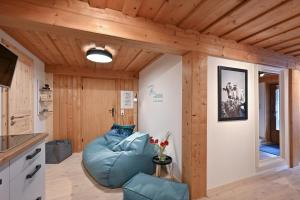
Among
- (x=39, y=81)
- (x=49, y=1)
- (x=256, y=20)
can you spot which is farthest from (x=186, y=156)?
(x=39, y=81)

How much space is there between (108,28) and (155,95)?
6.55 feet

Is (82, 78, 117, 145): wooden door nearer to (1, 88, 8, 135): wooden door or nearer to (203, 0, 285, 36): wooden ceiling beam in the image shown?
(1, 88, 8, 135): wooden door

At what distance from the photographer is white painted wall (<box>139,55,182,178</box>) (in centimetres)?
254

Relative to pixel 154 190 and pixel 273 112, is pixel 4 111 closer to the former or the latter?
pixel 154 190

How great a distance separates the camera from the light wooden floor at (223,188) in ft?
7.22

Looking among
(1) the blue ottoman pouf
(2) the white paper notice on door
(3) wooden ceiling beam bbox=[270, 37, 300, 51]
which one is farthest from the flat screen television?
(3) wooden ceiling beam bbox=[270, 37, 300, 51]

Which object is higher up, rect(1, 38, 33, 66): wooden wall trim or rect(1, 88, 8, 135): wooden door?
rect(1, 38, 33, 66): wooden wall trim

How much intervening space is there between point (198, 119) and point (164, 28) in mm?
1235

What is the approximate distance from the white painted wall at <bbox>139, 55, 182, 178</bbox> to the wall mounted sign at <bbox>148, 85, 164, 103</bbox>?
45mm

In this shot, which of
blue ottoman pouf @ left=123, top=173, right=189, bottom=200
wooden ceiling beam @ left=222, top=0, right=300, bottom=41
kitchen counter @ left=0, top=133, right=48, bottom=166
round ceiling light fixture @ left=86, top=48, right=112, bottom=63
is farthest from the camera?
round ceiling light fixture @ left=86, top=48, right=112, bottom=63

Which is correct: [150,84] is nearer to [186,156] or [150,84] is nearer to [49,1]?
[186,156]

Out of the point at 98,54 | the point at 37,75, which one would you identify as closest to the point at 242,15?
the point at 98,54

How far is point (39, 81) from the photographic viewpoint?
3.52 meters

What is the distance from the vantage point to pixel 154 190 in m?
1.92
